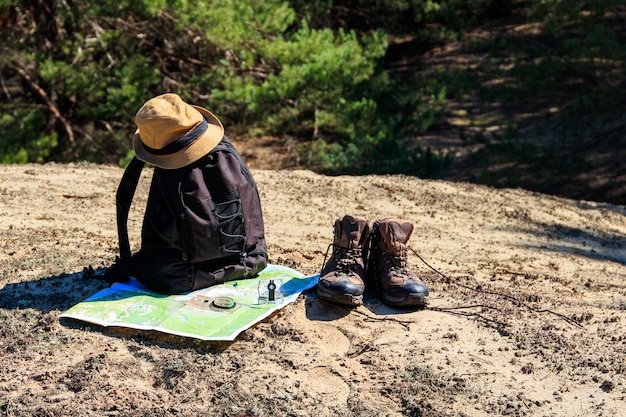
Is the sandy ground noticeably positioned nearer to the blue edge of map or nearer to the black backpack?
the blue edge of map

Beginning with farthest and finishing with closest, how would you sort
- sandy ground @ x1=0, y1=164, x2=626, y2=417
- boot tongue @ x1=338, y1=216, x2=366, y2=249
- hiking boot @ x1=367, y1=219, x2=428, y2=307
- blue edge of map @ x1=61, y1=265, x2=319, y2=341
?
boot tongue @ x1=338, y1=216, x2=366, y2=249
hiking boot @ x1=367, y1=219, x2=428, y2=307
blue edge of map @ x1=61, y1=265, x2=319, y2=341
sandy ground @ x1=0, y1=164, x2=626, y2=417

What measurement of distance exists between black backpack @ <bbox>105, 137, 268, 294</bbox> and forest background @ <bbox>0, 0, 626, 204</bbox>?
19.2 feet

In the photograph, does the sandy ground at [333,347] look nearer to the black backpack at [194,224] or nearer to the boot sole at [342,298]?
the boot sole at [342,298]

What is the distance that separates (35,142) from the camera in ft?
32.3

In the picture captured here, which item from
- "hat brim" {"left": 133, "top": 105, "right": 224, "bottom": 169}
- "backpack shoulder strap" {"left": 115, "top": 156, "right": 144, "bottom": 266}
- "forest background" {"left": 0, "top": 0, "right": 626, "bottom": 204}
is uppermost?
"hat brim" {"left": 133, "top": 105, "right": 224, "bottom": 169}

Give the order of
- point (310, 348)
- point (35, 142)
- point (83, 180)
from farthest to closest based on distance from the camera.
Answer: point (35, 142)
point (83, 180)
point (310, 348)

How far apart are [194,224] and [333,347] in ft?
2.73

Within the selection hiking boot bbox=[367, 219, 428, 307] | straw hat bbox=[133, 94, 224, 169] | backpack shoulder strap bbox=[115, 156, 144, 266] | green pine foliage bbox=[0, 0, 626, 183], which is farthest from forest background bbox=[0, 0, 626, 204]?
straw hat bbox=[133, 94, 224, 169]

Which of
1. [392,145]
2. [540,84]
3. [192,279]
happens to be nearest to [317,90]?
[392,145]

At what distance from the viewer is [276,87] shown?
386 inches

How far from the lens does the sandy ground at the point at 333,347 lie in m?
3.09

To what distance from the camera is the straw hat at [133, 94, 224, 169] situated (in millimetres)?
3562

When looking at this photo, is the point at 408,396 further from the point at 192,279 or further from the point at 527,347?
the point at 192,279

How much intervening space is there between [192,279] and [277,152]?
8.50 m
